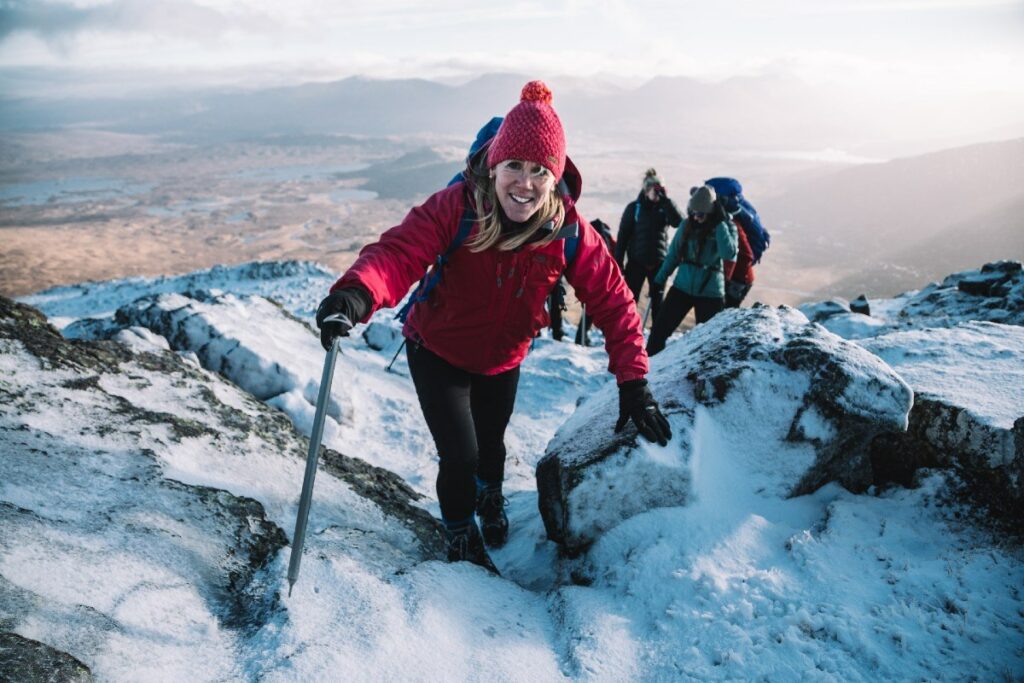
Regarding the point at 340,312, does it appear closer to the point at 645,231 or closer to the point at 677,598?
the point at 677,598

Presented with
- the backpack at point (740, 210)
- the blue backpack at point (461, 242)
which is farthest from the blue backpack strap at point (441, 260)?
the backpack at point (740, 210)

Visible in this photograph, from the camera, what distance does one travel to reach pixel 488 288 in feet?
10.6

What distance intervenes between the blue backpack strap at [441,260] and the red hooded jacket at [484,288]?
3 cm

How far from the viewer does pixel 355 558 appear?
303 cm

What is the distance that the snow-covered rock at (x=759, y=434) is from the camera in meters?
3.51

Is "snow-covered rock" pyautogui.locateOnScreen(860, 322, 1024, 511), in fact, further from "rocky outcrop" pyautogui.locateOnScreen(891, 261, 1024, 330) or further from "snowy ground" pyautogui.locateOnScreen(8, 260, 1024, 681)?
"rocky outcrop" pyautogui.locateOnScreen(891, 261, 1024, 330)

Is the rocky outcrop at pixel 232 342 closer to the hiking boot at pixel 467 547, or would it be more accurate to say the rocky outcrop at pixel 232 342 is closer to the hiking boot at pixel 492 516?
the hiking boot at pixel 492 516

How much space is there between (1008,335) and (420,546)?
216 inches

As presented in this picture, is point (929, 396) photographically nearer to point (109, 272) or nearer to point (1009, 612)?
point (1009, 612)

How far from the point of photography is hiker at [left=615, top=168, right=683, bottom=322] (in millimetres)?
9766

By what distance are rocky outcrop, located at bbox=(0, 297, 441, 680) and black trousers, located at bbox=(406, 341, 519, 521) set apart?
0.44 metres

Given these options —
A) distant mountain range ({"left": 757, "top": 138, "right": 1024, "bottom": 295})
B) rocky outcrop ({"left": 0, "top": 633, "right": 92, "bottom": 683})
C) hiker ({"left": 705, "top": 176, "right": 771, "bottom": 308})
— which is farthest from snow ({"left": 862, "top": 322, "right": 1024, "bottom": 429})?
distant mountain range ({"left": 757, "top": 138, "right": 1024, "bottom": 295})

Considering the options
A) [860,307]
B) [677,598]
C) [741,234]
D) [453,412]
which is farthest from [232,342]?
[860,307]

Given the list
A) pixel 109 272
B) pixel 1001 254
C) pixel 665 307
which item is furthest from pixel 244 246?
pixel 1001 254
